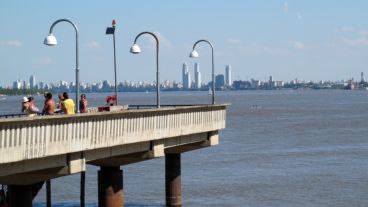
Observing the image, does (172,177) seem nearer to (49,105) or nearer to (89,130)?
(89,130)

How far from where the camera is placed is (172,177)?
3984 centimetres

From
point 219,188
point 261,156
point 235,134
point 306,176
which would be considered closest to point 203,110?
point 219,188

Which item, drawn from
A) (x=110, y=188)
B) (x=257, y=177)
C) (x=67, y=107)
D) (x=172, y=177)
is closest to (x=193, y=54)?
(x=172, y=177)

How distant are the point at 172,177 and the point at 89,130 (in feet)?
43.0

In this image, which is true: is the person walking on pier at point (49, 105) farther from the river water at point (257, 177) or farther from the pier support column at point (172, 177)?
the river water at point (257, 177)

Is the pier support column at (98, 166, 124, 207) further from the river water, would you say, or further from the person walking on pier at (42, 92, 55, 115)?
the river water

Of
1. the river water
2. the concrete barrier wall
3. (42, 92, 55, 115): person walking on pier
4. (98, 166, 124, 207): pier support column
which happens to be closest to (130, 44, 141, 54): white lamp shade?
the concrete barrier wall

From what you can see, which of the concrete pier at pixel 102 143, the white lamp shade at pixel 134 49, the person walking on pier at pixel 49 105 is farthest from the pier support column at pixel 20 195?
the white lamp shade at pixel 134 49

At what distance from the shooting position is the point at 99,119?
1099 inches

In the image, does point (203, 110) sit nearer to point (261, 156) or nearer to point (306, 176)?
point (306, 176)

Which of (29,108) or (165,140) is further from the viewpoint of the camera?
(165,140)

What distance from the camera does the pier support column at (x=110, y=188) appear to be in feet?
108

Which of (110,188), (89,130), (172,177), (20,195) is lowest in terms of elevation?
(172,177)

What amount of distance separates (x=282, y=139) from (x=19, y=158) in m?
70.1
